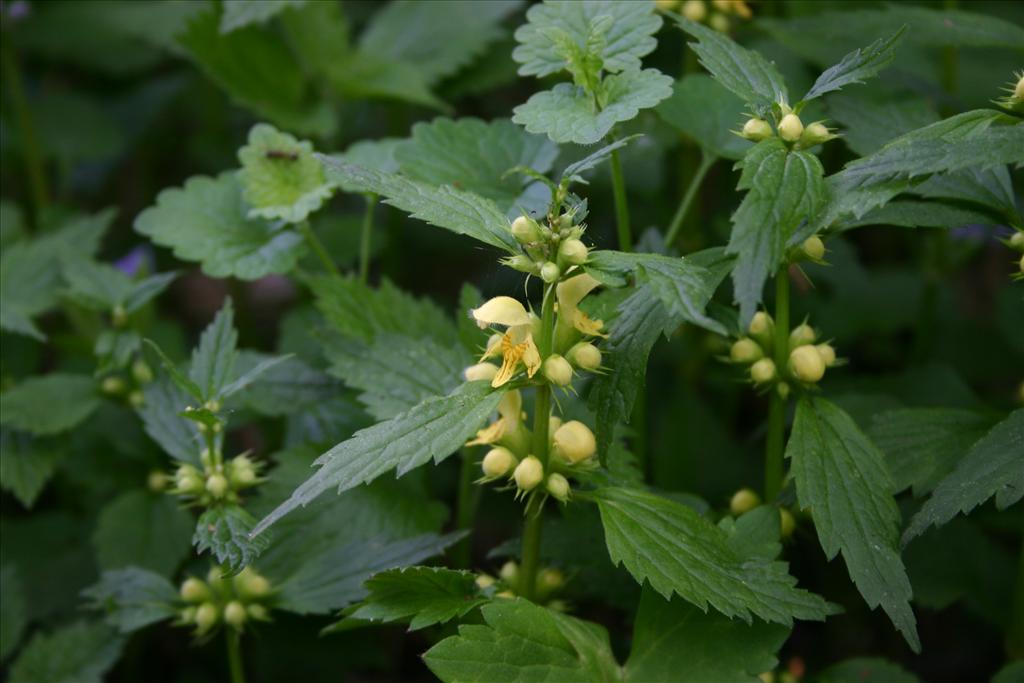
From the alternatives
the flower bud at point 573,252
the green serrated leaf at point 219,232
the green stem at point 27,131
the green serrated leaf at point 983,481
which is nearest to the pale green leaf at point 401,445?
the flower bud at point 573,252

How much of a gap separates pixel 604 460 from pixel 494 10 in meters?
1.47

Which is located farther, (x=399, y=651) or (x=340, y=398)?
(x=399, y=651)

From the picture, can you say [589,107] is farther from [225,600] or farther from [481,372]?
[225,600]

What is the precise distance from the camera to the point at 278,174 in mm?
1864

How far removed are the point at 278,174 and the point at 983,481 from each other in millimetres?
1247

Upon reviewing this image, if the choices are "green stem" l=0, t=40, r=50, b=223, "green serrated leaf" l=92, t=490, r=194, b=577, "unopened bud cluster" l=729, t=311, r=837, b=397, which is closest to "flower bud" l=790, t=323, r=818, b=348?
"unopened bud cluster" l=729, t=311, r=837, b=397

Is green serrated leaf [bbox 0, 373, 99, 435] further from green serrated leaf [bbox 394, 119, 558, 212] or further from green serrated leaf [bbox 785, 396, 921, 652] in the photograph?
green serrated leaf [bbox 785, 396, 921, 652]

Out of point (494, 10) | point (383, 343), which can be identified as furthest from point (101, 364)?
point (494, 10)

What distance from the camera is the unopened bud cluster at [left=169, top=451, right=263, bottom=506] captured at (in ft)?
5.02

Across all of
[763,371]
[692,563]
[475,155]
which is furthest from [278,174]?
[692,563]

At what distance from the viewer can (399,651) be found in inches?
94.2

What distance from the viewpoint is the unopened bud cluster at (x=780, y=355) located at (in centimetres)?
138

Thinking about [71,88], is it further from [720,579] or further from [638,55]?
[720,579]

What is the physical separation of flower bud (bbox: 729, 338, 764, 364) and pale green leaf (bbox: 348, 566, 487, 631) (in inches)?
18.3
